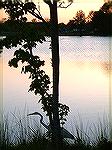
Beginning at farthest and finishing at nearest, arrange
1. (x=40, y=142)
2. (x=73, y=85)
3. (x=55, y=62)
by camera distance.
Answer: (x=73, y=85)
(x=40, y=142)
(x=55, y=62)

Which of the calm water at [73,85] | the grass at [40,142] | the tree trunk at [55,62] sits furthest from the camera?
the calm water at [73,85]

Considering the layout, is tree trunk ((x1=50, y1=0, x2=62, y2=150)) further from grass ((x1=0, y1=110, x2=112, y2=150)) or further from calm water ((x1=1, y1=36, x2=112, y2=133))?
calm water ((x1=1, y1=36, x2=112, y2=133))

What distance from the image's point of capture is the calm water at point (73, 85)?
704cm

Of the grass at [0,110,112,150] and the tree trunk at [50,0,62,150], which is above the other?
the tree trunk at [50,0,62,150]

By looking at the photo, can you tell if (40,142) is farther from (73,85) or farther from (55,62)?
(73,85)

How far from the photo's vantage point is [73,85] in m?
10.1

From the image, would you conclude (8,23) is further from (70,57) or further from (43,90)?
(70,57)

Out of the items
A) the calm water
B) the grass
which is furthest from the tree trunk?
the calm water

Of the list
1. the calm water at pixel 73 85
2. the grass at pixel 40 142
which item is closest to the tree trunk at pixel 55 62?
the grass at pixel 40 142

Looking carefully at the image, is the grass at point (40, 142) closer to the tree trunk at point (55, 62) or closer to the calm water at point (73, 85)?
the tree trunk at point (55, 62)

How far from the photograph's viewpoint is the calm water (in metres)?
7.04

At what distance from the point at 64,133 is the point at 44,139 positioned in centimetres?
20

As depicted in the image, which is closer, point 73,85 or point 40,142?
point 40,142

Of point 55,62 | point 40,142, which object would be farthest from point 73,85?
point 55,62
